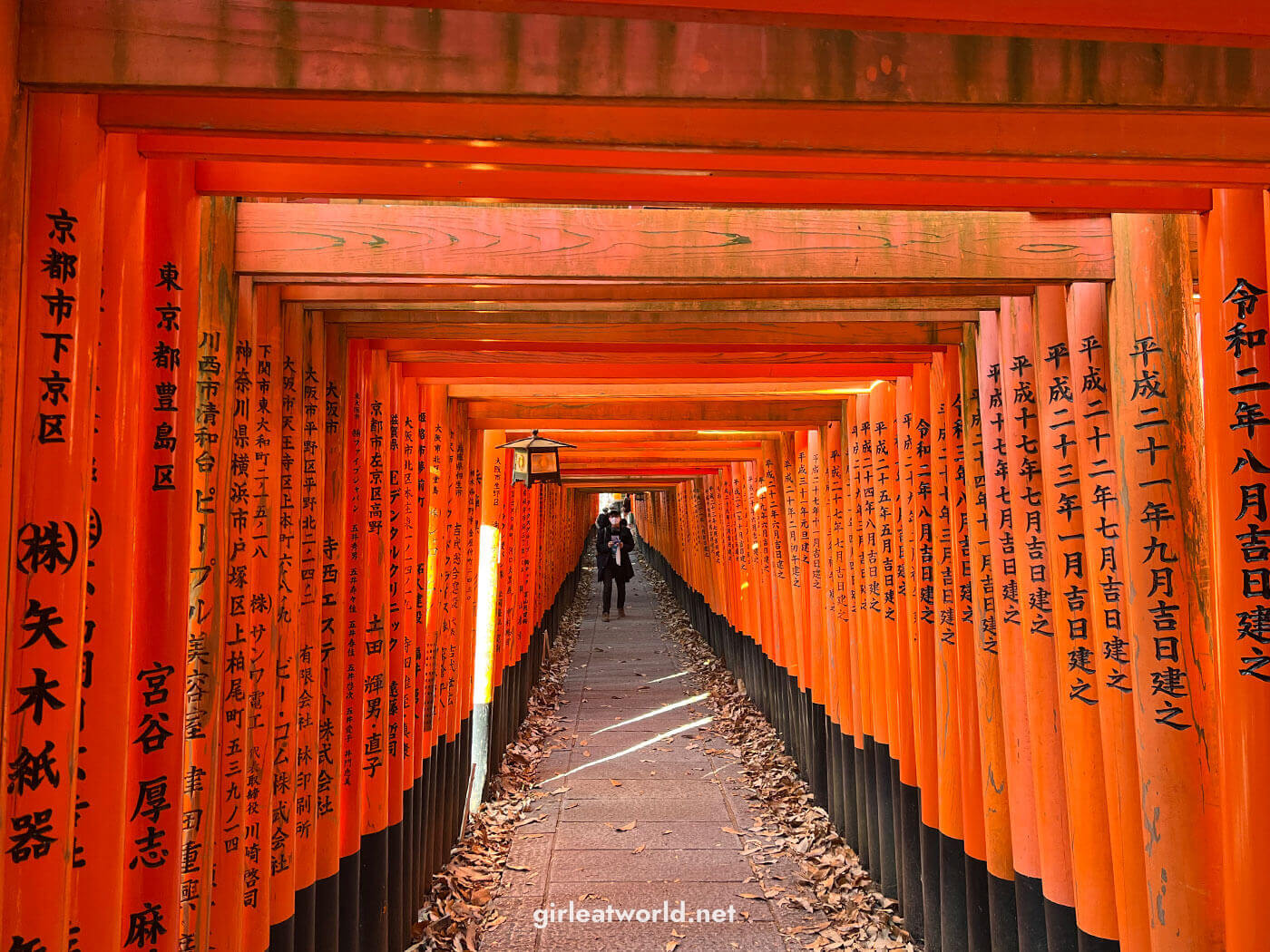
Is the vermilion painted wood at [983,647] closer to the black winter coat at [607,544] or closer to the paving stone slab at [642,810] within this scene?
the paving stone slab at [642,810]

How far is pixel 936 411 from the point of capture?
197 inches

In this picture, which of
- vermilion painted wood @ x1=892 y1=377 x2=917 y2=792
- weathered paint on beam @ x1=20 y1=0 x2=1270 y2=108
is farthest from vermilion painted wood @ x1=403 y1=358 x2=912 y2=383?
weathered paint on beam @ x1=20 y1=0 x2=1270 y2=108

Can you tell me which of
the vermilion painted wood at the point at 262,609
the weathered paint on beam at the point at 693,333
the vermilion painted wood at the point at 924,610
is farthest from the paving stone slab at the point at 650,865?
the weathered paint on beam at the point at 693,333

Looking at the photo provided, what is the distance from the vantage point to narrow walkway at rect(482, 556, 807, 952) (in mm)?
5848

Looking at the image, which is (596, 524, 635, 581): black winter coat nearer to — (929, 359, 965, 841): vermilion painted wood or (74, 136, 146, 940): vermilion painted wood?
(929, 359, 965, 841): vermilion painted wood

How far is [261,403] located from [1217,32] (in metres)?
3.11

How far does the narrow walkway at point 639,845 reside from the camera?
230 inches

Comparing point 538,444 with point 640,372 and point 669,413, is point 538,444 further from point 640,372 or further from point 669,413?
point 640,372

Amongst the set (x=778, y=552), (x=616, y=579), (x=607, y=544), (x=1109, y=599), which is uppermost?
(x=1109, y=599)

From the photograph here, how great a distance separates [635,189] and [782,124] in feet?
2.17

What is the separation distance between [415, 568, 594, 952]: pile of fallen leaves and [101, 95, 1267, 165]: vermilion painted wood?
505 cm

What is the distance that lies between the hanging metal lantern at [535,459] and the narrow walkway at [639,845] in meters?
2.94

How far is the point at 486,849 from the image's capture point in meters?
7.41

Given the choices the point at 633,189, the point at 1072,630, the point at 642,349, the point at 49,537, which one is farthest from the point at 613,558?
the point at 49,537
